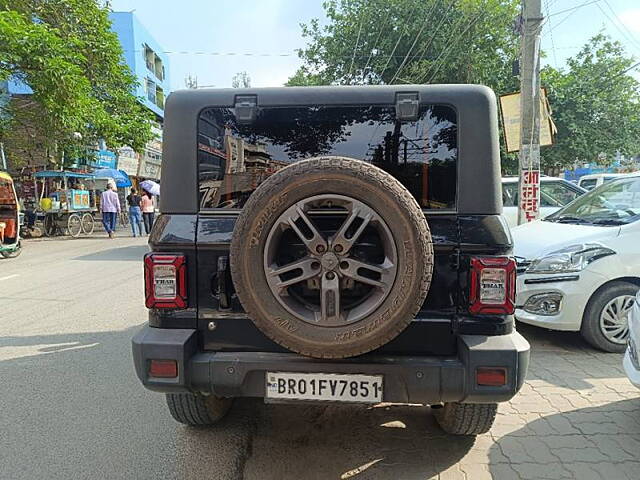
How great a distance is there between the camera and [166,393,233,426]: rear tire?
2801 mm

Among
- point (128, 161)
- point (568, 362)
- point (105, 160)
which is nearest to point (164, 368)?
point (568, 362)

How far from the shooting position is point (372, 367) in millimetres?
2258

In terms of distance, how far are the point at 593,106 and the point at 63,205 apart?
1824cm

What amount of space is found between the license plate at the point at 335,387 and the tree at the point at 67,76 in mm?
12765

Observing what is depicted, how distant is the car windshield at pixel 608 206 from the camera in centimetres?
460

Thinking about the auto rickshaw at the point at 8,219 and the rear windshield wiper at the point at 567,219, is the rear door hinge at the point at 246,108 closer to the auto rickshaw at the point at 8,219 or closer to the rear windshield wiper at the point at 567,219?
the rear windshield wiper at the point at 567,219

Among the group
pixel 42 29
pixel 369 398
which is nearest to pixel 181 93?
pixel 369 398

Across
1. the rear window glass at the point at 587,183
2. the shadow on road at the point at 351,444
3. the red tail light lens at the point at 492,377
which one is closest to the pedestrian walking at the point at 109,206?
the shadow on road at the point at 351,444

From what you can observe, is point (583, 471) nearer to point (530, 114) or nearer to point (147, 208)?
point (530, 114)

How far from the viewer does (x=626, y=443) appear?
9.36 feet

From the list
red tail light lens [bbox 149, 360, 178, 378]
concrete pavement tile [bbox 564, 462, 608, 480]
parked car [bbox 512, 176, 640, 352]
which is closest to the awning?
parked car [bbox 512, 176, 640, 352]

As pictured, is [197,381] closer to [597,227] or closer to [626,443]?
[626,443]

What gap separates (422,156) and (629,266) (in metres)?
2.89

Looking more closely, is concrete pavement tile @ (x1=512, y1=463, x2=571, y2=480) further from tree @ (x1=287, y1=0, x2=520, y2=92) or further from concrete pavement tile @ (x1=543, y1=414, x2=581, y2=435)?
tree @ (x1=287, y1=0, x2=520, y2=92)
